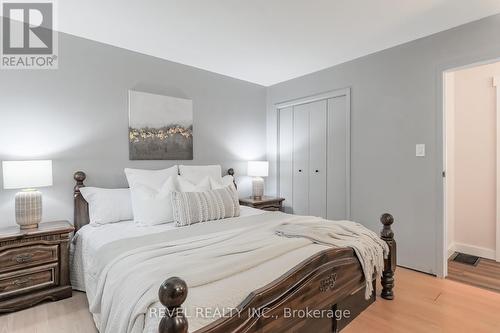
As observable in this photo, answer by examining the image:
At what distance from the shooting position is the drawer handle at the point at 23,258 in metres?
2.06

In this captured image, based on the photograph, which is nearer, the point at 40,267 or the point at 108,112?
the point at 40,267

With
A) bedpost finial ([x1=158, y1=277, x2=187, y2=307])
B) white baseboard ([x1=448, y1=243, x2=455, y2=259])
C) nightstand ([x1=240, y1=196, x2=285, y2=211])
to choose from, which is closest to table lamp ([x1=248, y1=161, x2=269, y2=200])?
nightstand ([x1=240, y1=196, x2=285, y2=211])

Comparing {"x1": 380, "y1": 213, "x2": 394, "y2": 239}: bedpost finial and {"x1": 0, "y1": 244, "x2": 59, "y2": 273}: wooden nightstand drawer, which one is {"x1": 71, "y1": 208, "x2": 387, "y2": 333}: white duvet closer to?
{"x1": 380, "y1": 213, "x2": 394, "y2": 239}: bedpost finial

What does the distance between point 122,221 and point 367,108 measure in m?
2.98

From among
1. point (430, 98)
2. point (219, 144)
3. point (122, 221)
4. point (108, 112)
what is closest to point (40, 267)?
point (122, 221)

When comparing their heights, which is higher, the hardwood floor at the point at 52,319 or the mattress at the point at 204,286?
the mattress at the point at 204,286

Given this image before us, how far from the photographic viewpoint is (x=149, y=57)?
3107mm

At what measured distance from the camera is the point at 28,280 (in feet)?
6.96

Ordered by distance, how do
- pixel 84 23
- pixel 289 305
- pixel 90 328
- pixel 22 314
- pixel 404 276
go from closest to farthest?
pixel 289 305
pixel 90 328
pixel 22 314
pixel 84 23
pixel 404 276

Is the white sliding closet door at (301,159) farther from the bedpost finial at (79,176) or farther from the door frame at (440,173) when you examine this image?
the bedpost finial at (79,176)

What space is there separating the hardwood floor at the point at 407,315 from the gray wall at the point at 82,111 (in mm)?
875

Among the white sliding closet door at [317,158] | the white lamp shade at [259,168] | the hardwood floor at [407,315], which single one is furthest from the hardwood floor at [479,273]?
the white lamp shade at [259,168]

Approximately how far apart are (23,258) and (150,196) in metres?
1.04

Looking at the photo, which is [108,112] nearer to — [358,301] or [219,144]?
[219,144]
